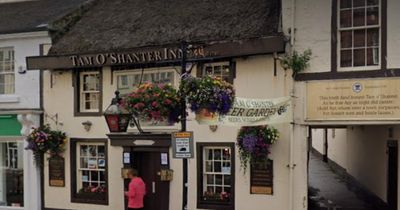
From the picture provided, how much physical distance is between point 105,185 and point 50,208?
202cm

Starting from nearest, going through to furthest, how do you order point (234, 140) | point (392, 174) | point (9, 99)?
Answer: point (234, 140) → point (392, 174) → point (9, 99)

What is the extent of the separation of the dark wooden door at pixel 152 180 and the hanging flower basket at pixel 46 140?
2.25 m

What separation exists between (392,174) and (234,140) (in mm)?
5480

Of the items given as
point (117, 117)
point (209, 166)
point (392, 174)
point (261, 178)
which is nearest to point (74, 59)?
point (117, 117)

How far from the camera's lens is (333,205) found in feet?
52.7

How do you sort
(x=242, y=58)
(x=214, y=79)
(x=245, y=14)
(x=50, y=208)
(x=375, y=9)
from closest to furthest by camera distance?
(x=214, y=79) < (x=375, y=9) < (x=242, y=58) < (x=245, y=14) < (x=50, y=208)

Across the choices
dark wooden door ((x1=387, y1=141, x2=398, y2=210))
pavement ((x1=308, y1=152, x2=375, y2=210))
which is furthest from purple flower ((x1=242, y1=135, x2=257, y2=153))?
dark wooden door ((x1=387, y1=141, x2=398, y2=210))

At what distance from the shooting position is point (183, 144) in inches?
386

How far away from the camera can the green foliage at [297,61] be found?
479 inches

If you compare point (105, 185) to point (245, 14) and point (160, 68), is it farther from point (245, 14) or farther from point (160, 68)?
point (245, 14)

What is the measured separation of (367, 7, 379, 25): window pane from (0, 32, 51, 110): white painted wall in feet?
29.2

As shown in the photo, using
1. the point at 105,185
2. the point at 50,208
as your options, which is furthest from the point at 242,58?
the point at 50,208

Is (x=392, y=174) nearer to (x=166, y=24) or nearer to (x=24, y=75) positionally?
(x=166, y=24)

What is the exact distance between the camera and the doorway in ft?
46.3
